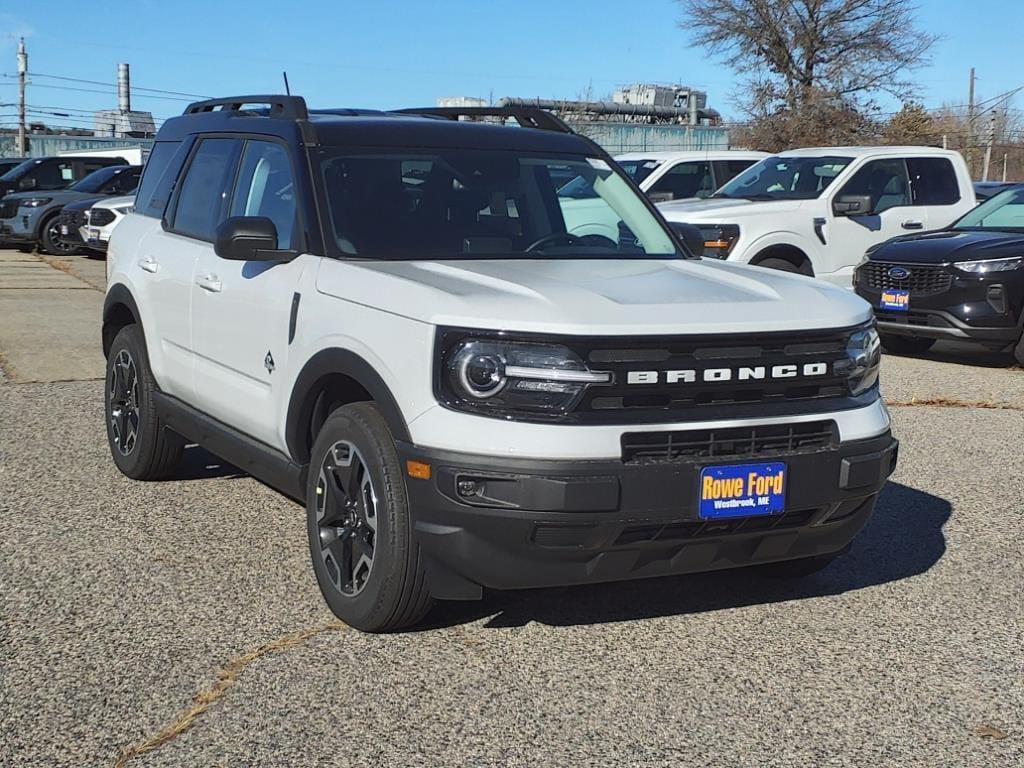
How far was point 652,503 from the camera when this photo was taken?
3961mm

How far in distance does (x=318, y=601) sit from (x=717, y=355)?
1.76 metres

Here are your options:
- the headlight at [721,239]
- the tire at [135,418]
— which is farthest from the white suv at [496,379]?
the headlight at [721,239]

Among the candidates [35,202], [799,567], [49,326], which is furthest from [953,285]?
[35,202]

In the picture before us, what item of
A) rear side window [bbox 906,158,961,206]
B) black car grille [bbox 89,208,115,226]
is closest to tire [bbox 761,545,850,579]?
rear side window [bbox 906,158,961,206]

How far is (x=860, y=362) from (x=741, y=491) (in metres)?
0.74

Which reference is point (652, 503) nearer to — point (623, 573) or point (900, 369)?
point (623, 573)

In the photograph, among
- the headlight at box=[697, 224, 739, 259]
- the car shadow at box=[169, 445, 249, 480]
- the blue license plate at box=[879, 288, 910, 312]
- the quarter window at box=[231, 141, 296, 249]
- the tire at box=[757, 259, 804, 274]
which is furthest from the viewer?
the tire at box=[757, 259, 804, 274]

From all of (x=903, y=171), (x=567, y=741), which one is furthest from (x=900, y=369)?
(x=567, y=741)

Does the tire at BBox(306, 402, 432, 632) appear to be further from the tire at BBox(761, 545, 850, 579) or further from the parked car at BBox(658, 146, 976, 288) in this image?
the parked car at BBox(658, 146, 976, 288)

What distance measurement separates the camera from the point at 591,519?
3.92m

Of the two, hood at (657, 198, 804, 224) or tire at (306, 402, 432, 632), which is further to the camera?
hood at (657, 198, 804, 224)

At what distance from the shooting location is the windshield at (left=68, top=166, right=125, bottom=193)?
81.6ft

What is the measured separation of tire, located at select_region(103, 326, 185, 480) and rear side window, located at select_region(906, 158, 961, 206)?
31.2ft

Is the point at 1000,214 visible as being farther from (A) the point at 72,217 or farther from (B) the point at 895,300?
(A) the point at 72,217
